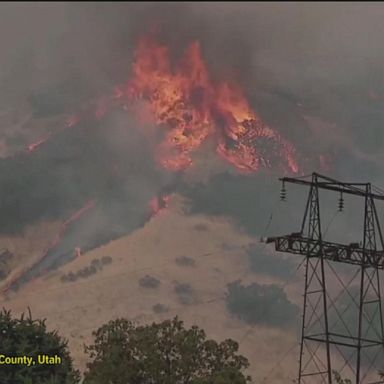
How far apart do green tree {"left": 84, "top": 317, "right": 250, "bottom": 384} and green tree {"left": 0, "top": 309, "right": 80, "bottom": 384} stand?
1372cm

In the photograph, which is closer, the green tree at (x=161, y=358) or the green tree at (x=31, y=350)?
the green tree at (x=31, y=350)

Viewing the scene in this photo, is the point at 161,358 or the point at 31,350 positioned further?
the point at 161,358

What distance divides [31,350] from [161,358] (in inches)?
692

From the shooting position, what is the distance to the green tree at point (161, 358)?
55.9 m

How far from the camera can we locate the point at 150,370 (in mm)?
55906

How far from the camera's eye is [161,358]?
5644 centimetres

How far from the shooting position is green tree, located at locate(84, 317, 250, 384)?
55.9m

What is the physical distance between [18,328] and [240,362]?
71.9 ft

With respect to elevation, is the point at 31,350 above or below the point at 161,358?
below

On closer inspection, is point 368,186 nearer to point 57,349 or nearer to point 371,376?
point 57,349

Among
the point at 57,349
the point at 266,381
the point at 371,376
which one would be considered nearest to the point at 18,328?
the point at 57,349

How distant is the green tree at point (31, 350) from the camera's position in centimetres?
3869

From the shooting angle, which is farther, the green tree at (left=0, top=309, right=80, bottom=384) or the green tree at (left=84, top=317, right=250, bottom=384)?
the green tree at (left=84, top=317, right=250, bottom=384)

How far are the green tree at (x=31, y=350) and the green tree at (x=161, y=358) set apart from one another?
1372 cm
